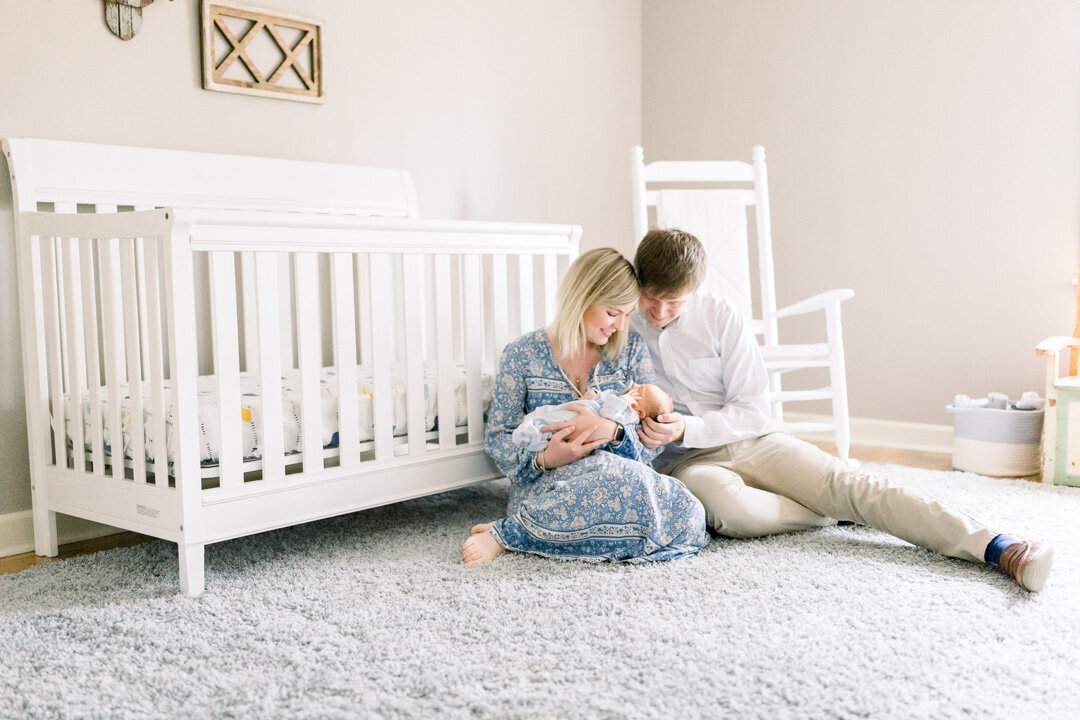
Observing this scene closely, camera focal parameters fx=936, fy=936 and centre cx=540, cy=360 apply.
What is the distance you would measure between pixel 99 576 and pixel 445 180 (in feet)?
4.75

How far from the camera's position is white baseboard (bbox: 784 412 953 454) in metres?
2.82

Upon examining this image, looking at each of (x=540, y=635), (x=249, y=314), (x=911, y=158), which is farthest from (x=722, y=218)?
(x=540, y=635)

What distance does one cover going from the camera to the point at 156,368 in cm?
154

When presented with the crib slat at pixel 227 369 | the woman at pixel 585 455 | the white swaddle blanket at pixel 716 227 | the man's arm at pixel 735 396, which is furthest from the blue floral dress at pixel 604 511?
the white swaddle blanket at pixel 716 227

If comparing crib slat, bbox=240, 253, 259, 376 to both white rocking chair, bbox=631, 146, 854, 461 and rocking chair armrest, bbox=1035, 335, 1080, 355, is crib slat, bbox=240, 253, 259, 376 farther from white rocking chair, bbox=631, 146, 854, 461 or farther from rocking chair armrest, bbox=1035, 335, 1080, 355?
rocking chair armrest, bbox=1035, 335, 1080, 355

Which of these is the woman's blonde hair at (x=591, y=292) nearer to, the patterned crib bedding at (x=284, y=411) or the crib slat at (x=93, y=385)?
the patterned crib bedding at (x=284, y=411)

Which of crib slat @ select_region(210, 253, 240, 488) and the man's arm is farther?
the man's arm

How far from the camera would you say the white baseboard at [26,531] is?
187 cm

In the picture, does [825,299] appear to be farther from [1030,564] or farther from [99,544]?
[99,544]

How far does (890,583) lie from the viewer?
4.95ft

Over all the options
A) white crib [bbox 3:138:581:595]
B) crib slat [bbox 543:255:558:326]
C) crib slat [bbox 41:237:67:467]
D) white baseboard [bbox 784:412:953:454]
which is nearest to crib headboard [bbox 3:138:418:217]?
white crib [bbox 3:138:581:595]

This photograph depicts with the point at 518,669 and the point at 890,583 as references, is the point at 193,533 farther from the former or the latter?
the point at 890,583

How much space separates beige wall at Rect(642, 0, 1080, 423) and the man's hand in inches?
54.4

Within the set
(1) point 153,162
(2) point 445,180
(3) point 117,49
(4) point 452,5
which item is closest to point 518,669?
(1) point 153,162
